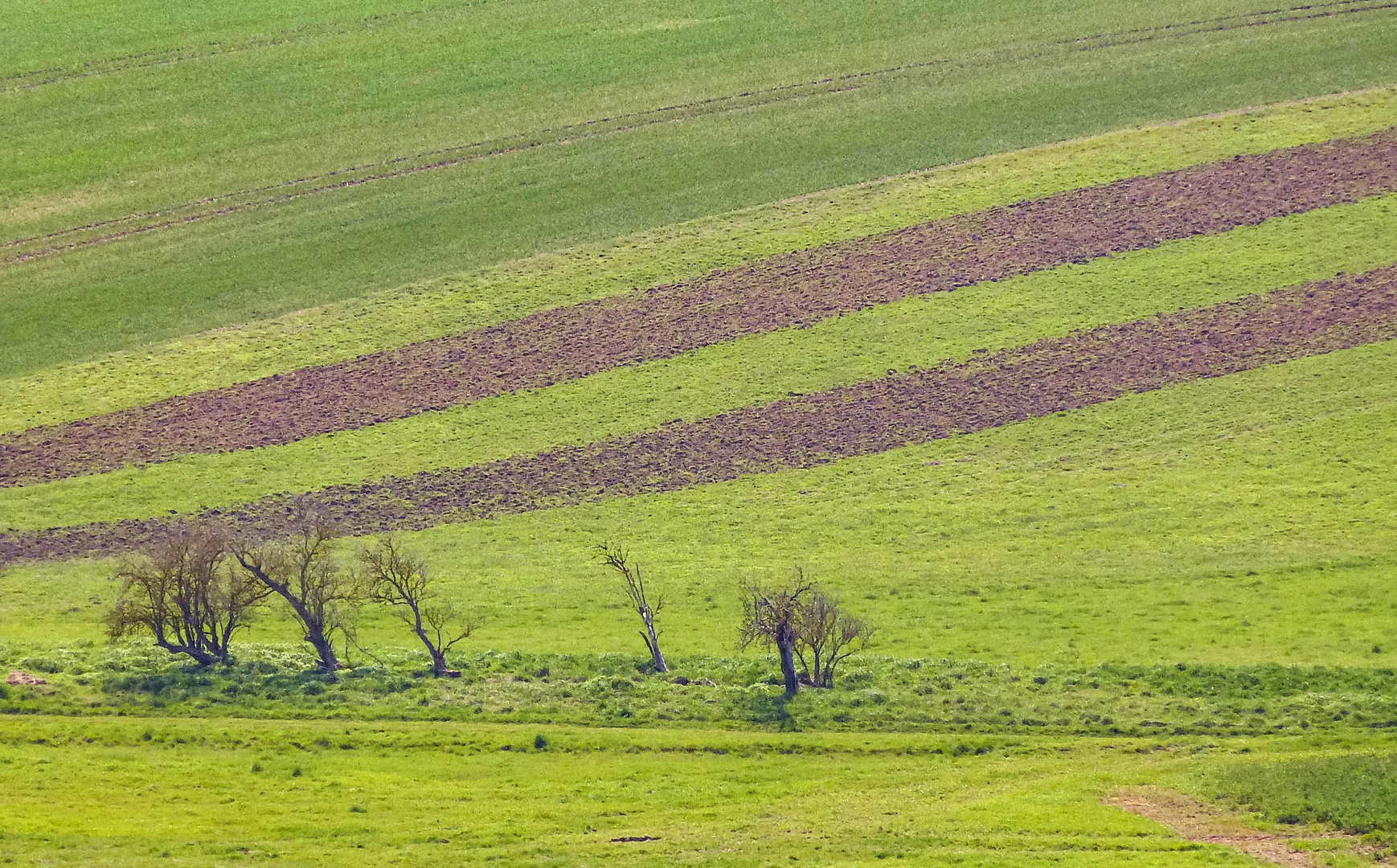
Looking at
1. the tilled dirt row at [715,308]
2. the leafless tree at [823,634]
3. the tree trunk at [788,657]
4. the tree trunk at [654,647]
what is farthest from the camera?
the tilled dirt row at [715,308]

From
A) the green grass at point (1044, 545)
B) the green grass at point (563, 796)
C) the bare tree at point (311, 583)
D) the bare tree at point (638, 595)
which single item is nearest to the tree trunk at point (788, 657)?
the green grass at point (563, 796)

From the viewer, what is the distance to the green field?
43125mm

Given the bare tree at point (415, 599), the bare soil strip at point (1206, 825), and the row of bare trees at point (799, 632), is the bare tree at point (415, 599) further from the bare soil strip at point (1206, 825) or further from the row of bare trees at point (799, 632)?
the bare soil strip at point (1206, 825)

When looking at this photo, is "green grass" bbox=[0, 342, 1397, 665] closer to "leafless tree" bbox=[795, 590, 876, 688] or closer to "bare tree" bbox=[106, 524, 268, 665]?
"leafless tree" bbox=[795, 590, 876, 688]

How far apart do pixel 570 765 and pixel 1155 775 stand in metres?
16.6

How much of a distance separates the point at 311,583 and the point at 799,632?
1639cm

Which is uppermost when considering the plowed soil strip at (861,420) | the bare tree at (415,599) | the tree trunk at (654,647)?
the plowed soil strip at (861,420)

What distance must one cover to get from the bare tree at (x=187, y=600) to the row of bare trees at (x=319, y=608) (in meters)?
0.04

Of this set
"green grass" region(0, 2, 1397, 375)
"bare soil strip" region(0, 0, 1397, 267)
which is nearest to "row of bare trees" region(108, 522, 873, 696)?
"green grass" region(0, 2, 1397, 375)

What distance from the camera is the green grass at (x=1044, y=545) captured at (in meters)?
53.8

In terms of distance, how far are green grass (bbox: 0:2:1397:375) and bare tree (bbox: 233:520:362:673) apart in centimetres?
2417

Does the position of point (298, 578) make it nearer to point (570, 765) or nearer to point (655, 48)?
point (570, 765)

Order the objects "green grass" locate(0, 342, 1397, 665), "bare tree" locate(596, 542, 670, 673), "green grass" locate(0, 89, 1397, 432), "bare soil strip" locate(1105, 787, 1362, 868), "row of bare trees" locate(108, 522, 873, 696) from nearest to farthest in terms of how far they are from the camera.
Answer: "bare soil strip" locate(1105, 787, 1362, 868)
"row of bare trees" locate(108, 522, 873, 696)
"bare tree" locate(596, 542, 670, 673)
"green grass" locate(0, 342, 1397, 665)
"green grass" locate(0, 89, 1397, 432)

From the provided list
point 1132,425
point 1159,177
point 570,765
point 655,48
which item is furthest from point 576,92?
point 570,765
